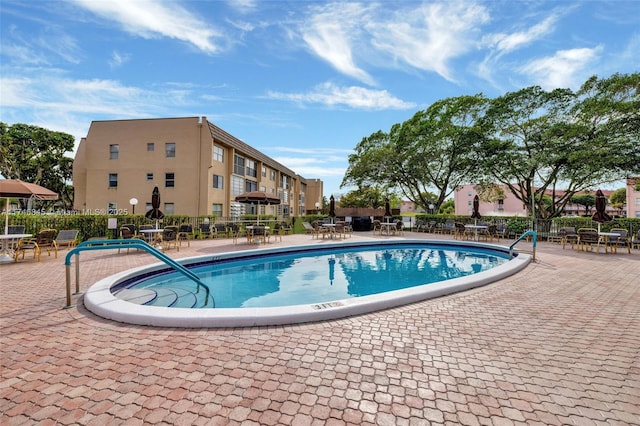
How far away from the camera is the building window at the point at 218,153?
22.5 m

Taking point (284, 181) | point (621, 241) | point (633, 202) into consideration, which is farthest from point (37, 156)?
point (633, 202)

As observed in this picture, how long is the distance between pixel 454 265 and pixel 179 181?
1957 cm

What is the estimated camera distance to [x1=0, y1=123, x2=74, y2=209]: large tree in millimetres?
27688

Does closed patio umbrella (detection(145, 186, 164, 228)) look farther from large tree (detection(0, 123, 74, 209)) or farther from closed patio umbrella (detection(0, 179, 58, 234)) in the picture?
large tree (detection(0, 123, 74, 209))

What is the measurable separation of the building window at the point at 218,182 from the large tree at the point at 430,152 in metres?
11.9

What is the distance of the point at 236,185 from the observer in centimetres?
2545

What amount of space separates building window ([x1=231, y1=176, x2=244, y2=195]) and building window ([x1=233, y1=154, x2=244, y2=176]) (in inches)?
21.9

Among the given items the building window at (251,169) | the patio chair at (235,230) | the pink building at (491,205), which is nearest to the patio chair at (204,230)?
the patio chair at (235,230)

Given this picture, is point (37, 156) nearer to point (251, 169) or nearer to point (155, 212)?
point (251, 169)

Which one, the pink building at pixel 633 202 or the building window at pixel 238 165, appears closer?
the building window at pixel 238 165

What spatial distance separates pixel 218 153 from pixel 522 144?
22.8m

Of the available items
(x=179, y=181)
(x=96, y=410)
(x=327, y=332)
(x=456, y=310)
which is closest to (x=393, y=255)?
(x=456, y=310)

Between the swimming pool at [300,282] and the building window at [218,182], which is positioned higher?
the building window at [218,182]

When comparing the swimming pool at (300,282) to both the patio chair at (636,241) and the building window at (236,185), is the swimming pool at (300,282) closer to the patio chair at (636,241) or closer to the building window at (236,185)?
the patio chair at (636,241)
